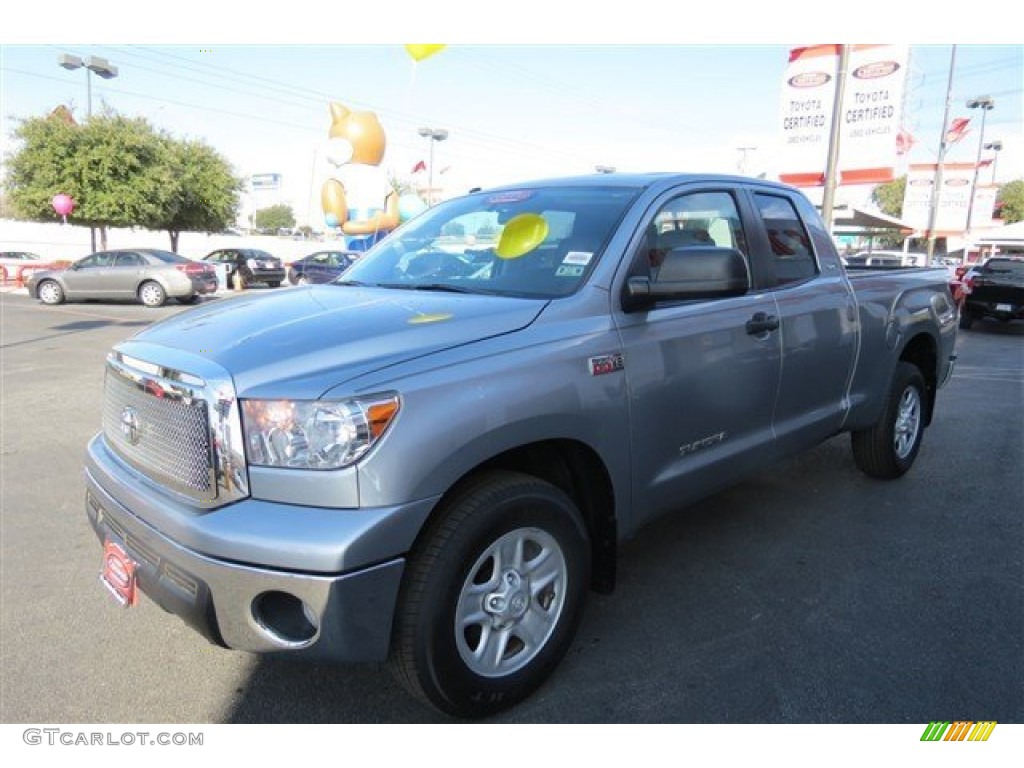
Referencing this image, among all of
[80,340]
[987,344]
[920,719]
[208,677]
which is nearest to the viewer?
[920,719]

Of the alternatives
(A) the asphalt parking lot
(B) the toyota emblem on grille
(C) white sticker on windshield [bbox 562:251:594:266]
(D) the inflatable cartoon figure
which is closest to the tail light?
(D) the inflatable cartoon figure

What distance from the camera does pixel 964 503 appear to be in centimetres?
456

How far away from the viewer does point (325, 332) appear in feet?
7.82

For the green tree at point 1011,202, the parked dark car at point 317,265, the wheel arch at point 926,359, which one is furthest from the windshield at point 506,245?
the green tree at point 1011,202

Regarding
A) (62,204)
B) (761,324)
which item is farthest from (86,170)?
(761,324)

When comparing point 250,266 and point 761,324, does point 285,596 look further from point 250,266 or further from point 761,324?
point 250,266

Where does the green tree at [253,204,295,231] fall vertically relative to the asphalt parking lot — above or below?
above

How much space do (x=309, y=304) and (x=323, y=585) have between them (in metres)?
1.24

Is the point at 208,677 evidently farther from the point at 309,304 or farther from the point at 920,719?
the point at 920,719

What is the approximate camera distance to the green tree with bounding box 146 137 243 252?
27.3 metres

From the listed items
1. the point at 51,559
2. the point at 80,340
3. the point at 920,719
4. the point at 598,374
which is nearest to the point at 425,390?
the point at 598,374

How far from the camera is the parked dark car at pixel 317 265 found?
23312 mm

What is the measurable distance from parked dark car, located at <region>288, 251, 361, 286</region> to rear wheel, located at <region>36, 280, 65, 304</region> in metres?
6.70

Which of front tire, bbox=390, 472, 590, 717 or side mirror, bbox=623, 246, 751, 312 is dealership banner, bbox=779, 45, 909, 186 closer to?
side mirror, bbox=623, 246, 751, 312
